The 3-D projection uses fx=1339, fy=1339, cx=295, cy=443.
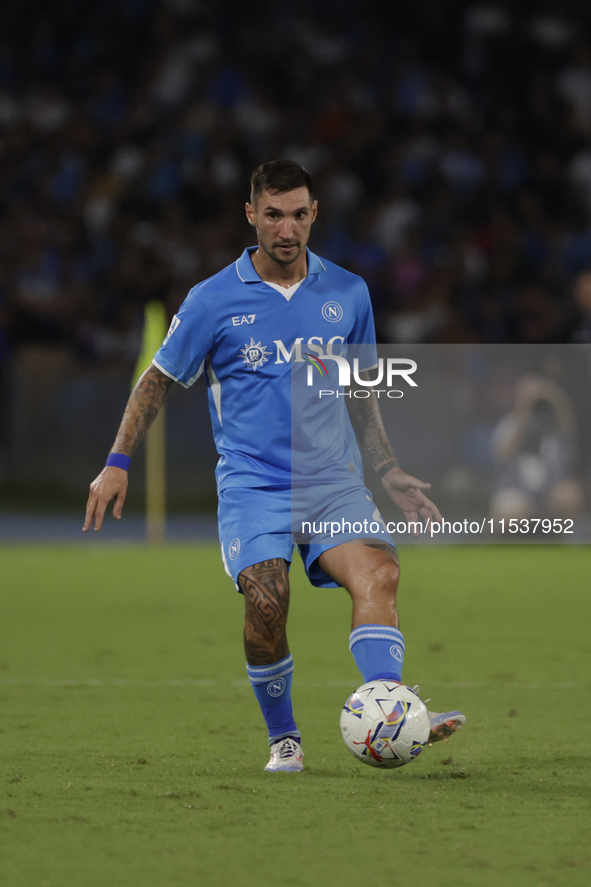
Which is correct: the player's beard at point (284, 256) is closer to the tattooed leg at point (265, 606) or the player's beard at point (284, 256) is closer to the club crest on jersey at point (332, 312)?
the club crest on jersey at point (332, 312)

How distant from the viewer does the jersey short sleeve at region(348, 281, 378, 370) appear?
473cm

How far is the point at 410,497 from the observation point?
4.55m

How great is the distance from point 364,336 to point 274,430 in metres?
0.53

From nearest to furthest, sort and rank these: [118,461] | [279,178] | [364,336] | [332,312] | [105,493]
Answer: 1. [105,493]
2. [118,461]
3. [279,178]
4. [332,312]
5. [364,336]

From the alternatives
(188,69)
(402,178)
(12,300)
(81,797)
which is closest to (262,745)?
(81,797)

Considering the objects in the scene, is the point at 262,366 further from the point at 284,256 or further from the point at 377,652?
the point at 377,652

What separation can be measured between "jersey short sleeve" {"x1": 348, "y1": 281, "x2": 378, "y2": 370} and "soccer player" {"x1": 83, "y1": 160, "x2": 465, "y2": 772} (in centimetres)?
6

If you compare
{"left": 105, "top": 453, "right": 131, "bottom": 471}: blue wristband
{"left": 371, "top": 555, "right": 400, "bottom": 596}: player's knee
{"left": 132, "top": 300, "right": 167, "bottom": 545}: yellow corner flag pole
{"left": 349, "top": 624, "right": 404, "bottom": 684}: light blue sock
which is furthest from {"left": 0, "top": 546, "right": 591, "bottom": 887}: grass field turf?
{"left": 132, "top": 300, "right": 167, "bottom": 545}: yellow corner flag pole

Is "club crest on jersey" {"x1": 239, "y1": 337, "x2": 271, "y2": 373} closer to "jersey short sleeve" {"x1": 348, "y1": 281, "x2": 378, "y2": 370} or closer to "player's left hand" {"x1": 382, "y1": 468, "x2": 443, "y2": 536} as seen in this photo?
"jersey short sleeve" {"x1": 348, "y1": 281, "x2": 378, "y2": 370}

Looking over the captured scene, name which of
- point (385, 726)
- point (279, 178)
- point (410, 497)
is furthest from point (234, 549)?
point (279, 178)

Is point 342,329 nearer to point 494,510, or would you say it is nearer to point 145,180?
point 494,510

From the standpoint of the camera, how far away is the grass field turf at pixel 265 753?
333cm

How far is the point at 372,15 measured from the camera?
18.8 metres

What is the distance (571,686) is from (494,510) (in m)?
6.64
